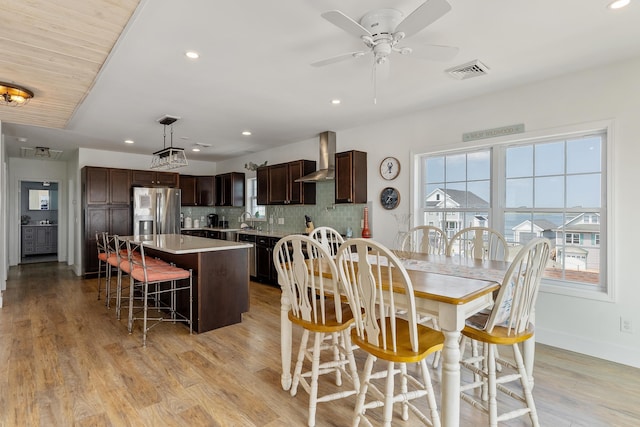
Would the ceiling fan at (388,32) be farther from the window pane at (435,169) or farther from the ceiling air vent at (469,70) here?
the window pane at (435,169)

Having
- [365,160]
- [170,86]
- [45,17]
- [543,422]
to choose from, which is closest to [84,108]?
[170,86]

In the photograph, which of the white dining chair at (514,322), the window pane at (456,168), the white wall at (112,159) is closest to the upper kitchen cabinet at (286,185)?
the window pane at (456,168)

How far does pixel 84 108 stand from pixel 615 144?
18.3 ft

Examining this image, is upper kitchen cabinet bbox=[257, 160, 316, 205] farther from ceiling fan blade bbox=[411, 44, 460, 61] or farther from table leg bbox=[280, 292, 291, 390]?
ceiling fan blade bbox=[411, 44, 460, 61]

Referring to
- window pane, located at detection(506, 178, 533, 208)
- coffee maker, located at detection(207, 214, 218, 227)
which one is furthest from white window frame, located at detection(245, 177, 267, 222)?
window pane, located at detection(506, 178, 533, 208)

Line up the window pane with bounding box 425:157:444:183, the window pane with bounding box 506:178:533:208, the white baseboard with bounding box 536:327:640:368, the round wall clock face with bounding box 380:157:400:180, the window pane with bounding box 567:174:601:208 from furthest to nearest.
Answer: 1. the round wall clock face with bounding box 380:157:400:180
2. the window pane with bounding box 425:157:444:183
3. the window pane with bounding box 506:178:533:208
4. the window pane with bounding box 567:174:601:208
5. the white baseboard with bounding box 536:327:640:368

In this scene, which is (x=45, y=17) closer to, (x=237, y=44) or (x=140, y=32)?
(x=140, y=32)

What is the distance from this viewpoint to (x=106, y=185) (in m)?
6.30

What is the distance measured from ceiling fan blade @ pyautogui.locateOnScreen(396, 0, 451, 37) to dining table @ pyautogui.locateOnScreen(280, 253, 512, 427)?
141cm

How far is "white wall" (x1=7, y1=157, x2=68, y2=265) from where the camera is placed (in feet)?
23.4

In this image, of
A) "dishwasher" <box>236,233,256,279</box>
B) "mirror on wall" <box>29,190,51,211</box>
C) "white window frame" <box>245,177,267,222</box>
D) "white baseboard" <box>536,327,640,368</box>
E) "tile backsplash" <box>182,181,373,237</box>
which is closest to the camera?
"white baseboard" <box>536,327,640,368</box>

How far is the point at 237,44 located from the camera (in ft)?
8.13

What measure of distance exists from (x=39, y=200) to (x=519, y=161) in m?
11.5

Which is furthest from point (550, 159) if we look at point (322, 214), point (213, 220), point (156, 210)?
point (213, 220)
